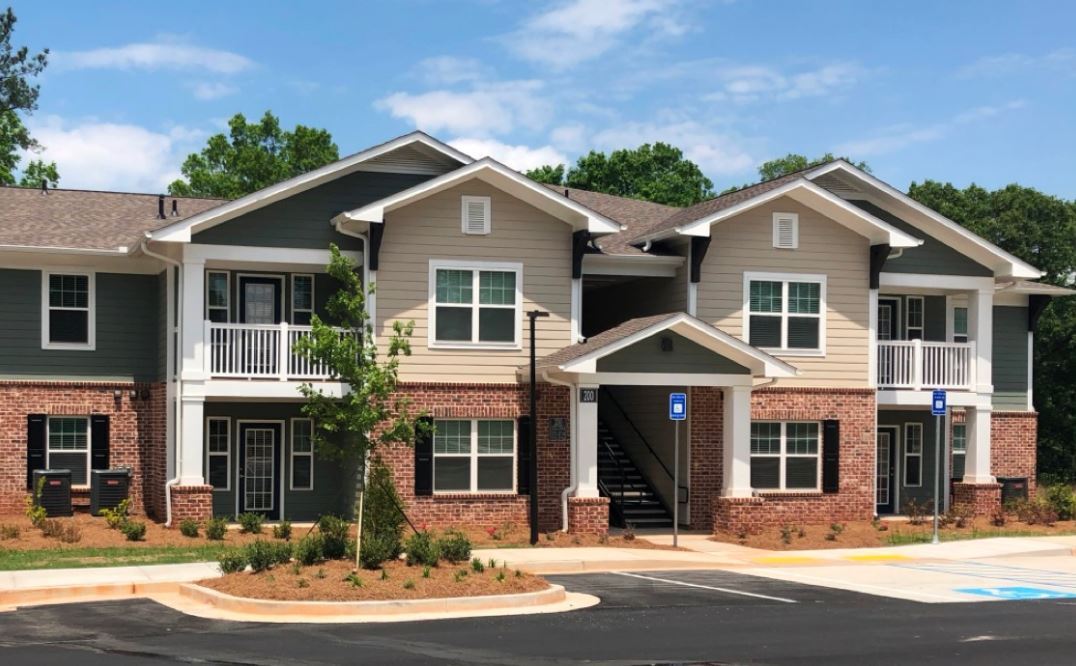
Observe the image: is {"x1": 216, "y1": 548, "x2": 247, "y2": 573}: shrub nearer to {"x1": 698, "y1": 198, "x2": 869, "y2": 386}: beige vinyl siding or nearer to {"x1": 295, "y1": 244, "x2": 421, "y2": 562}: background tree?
{"x1": 295, "y1": 244, "x2": 421, "y2": 562}: background tree

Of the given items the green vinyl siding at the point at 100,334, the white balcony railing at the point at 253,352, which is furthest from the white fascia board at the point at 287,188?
the green vinyl siding at the point at 100,334

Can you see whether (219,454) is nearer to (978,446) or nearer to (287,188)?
(287,188)

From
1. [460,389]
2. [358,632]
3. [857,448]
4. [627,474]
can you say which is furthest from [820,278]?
[358,632]

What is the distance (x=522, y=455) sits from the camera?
2706 cm

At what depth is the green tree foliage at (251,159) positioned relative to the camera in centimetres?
5988

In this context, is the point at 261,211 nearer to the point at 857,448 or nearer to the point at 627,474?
the point at 627,474

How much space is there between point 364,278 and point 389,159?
2.52 meters

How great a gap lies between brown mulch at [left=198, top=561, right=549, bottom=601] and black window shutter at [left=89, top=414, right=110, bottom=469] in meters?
11.7

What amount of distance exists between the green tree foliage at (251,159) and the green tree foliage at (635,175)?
32.6ft

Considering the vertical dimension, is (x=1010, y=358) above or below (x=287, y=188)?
below

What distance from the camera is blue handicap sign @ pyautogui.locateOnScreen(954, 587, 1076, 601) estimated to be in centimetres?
1883

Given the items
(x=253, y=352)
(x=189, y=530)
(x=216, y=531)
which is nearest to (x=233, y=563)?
(x=216, y=531)

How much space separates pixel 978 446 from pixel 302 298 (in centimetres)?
1482

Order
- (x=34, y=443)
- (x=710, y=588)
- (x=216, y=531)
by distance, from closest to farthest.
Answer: (x=710, y=588)
(x=216, y=531)
(x=34, y=443)
